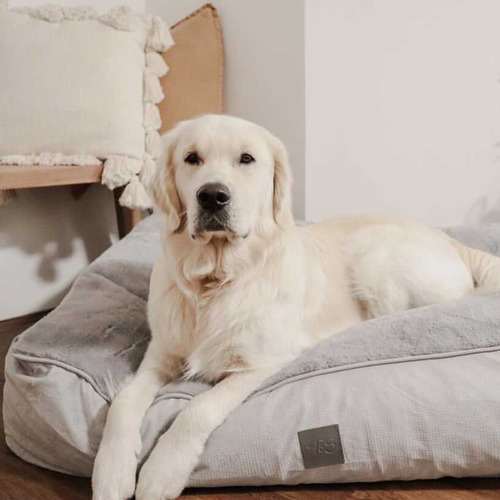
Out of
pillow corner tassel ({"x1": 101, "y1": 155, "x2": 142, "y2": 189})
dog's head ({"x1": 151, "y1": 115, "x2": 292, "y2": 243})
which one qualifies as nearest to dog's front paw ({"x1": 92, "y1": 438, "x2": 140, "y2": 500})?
dog's head ({"x1": 151, "y1": 115, "x2": 292, "y2": 243})

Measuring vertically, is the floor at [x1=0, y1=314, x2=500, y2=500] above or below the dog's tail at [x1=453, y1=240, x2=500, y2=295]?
below

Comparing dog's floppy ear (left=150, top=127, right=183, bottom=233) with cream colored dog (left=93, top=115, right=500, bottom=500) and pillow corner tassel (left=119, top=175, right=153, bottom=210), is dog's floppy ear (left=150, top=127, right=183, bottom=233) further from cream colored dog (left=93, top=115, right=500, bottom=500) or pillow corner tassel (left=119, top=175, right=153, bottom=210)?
pillow corner tassel (left=119, top=175, right=153, bottom=210)

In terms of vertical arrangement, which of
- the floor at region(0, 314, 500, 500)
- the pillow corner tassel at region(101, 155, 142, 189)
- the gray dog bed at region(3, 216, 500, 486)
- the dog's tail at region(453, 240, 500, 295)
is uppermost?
the pillow corner tassel at region(101, 155, 142, 189)

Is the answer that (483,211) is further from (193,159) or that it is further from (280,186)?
(193,159)

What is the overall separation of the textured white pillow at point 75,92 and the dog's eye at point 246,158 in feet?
3.82

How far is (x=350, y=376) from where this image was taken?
1.42 m

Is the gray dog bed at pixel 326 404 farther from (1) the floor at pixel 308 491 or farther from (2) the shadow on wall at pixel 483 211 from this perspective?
(2) the shadow on wall at pixel 483 211

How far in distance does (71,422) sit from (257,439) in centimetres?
46

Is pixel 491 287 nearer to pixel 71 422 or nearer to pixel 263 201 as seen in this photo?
pixel 263 201

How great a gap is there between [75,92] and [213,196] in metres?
1.41

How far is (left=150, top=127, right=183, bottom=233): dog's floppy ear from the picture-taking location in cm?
155

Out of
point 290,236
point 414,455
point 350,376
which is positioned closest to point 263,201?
point 290,236

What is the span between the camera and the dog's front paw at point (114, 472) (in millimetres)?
1232

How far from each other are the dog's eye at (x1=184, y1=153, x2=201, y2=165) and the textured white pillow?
3.61 ft
